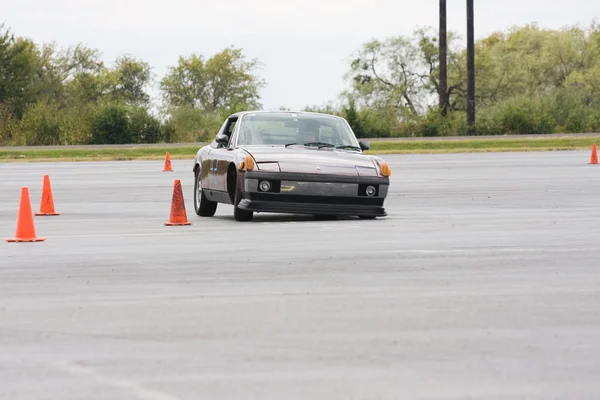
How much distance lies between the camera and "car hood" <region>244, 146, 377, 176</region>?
16812 mm

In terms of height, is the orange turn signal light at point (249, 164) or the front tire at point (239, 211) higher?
the orange turn signal light at point (249, 164)

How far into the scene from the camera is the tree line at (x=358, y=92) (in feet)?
202

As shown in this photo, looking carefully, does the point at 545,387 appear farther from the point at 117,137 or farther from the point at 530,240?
the point at 117,137

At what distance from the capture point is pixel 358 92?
89438mm

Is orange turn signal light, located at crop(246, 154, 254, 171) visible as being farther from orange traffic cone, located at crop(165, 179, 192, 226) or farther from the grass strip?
the grass strip

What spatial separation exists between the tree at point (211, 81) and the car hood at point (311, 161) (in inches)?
3427

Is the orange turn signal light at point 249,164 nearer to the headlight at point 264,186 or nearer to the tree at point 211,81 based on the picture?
the headlight at point 264,186

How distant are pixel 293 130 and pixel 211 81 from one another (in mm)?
87851

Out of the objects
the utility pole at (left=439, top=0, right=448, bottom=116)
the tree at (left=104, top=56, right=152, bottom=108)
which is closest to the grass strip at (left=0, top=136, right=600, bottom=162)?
the utility pole at (left=439, top=0, right=448, bottom=116)

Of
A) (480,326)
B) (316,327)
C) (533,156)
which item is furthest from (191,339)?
(533,156)

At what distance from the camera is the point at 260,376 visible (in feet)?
22.1

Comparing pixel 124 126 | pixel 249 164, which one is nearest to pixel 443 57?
pixel 124 126

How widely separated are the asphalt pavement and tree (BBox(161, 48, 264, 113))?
8684cm

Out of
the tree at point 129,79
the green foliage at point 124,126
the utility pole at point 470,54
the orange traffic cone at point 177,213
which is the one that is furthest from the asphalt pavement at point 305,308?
the tree at point 129,79
